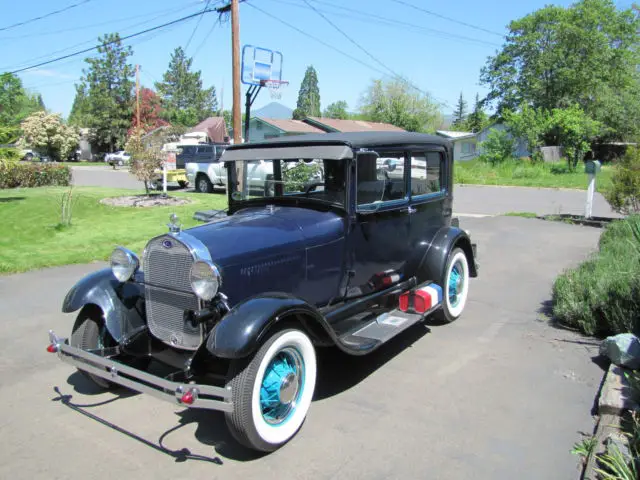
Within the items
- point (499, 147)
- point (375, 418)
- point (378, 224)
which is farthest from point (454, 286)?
point (499, 147)

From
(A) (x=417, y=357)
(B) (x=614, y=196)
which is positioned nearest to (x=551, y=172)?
(B) (x=614, y=196)

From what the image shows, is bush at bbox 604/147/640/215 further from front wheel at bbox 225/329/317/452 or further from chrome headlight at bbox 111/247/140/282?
chrome headlight at bbox 111/247/140/282

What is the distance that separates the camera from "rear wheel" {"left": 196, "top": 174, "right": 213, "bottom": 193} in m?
19.5

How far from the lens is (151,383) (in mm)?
3080

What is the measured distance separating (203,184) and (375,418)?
17.1 metres

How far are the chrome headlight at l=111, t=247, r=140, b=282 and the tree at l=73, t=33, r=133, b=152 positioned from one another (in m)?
50.7

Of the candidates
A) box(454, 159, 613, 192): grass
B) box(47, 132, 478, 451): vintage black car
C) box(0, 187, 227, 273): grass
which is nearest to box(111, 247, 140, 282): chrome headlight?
box(47, 132, 478, 451): vintage black car

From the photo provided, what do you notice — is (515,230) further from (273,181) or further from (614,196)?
(273,181)

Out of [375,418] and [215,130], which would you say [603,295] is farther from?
[215,130]

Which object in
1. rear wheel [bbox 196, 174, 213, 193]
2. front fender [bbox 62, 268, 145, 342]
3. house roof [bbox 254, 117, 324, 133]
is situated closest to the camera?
front fender [bbox 62, 268, 145, 342]

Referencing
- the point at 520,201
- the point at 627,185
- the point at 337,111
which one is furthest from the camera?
the point at 337,111

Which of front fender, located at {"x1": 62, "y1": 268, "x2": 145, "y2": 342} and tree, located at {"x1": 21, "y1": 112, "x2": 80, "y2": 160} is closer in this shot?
front fender, located at {"x1": 62, "y1": 268, "x2": 145, "y2": 342}

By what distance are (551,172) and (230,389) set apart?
3275cm

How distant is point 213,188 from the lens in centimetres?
1966
